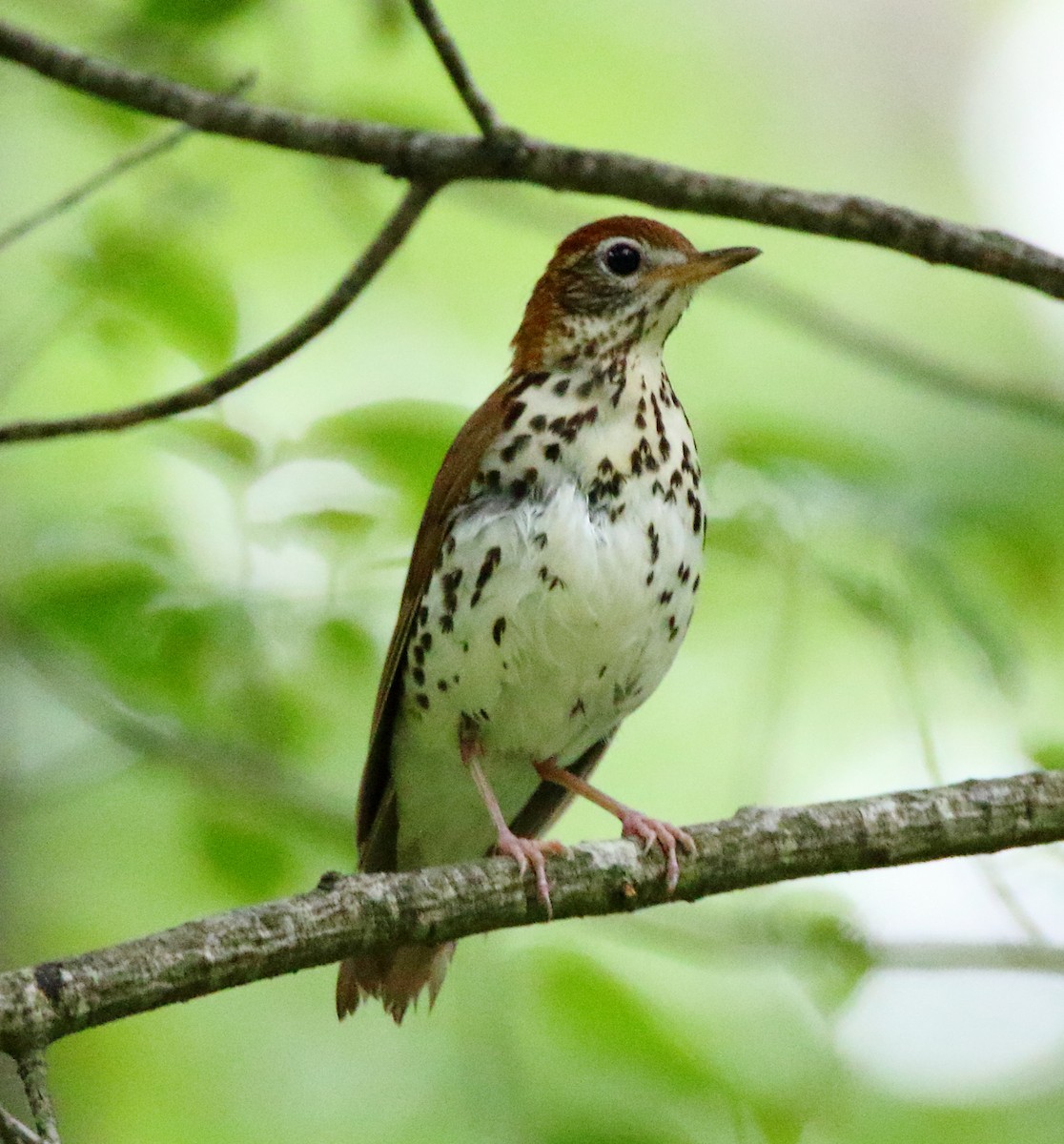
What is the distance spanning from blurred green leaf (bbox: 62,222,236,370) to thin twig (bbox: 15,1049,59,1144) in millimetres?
1905

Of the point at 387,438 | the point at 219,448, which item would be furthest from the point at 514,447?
the point at 219,448

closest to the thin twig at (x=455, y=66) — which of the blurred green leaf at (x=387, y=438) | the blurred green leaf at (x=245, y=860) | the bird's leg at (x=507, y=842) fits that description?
the blurred green leaf at (x=387, y=438)

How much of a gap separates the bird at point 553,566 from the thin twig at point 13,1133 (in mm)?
1662

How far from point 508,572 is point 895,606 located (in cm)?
104

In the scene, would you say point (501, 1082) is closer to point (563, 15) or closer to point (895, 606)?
point (895, 606)

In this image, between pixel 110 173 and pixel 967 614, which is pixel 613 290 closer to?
pixel 110 173

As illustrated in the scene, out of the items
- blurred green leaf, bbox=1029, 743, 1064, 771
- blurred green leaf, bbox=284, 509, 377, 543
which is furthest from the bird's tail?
blurred green leaf, bbox=1029, 743, 1064, 771

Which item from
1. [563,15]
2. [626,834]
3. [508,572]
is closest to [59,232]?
[508,572]

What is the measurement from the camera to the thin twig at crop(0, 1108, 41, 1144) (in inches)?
105

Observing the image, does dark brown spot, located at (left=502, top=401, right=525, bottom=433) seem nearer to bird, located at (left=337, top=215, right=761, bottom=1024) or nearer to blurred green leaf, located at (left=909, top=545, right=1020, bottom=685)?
bird, located at (left=337, top=215, right=761, bottom=1024)

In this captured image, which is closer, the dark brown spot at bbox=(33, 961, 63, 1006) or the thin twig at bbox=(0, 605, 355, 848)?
the dark brown spot at bbox=(33, 961, 63, 1006)

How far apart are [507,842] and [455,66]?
6.49 ft

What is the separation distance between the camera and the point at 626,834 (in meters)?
4.57

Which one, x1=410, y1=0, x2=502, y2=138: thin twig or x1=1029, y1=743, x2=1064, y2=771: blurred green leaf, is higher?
x1=410, y1=0, x2=502, y2=138: thin twig
